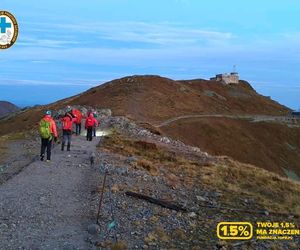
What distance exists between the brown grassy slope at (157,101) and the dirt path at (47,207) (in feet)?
120

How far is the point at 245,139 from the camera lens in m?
78.2

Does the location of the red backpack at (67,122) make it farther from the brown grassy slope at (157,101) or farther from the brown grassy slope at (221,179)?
the brown grassy slope at (157,101)

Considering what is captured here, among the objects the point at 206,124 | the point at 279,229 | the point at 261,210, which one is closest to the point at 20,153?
the point at 261,210

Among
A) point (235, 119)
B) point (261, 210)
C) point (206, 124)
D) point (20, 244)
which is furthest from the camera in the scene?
point (235, 119)

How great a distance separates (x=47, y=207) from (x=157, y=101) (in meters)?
68.6

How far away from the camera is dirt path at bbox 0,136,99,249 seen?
10.6m

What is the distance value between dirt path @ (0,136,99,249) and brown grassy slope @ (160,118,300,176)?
4290 cm

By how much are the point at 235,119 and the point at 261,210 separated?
239ft

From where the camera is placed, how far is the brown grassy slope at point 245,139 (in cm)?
6756

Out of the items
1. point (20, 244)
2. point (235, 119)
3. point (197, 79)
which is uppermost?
point (197, 79)

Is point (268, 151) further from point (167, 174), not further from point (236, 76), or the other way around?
point (236, 76)

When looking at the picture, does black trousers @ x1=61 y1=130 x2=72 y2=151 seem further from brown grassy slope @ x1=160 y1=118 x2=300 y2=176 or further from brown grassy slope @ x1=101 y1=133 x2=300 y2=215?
brown grassy slope @ x1=160 y1=118 x2=300 y2=176

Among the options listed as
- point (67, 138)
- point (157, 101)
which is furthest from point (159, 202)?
point (157, 101)

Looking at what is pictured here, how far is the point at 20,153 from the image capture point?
27469 mm
